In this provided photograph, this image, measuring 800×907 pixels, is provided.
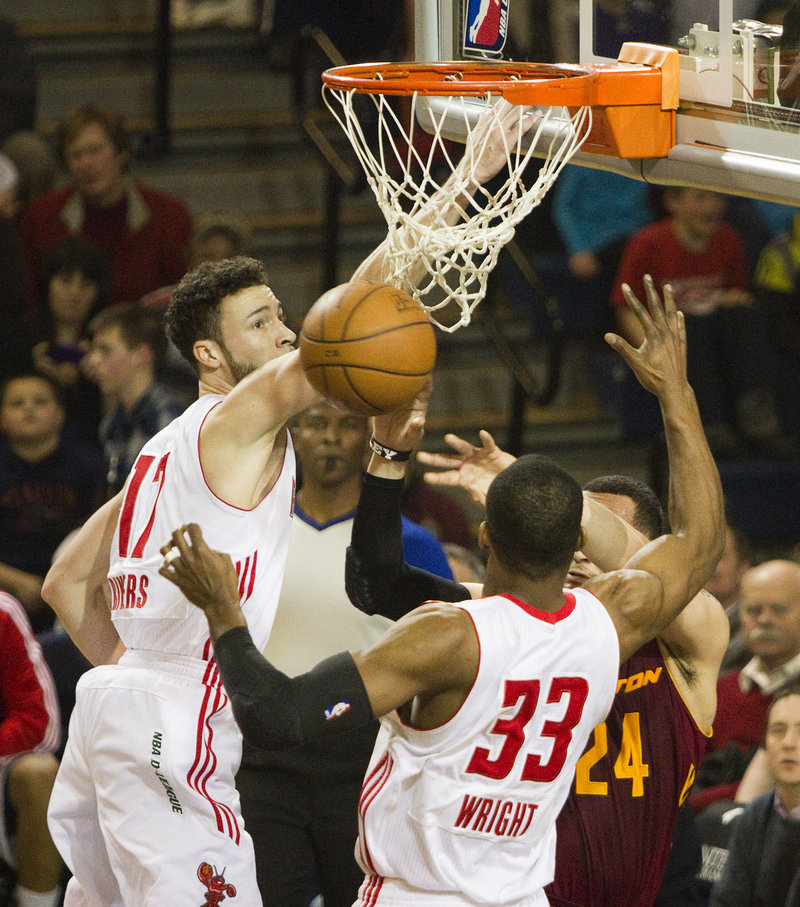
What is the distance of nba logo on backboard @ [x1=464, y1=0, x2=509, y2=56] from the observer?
14.5 ft

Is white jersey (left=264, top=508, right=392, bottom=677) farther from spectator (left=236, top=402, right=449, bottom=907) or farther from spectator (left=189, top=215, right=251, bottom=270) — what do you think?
spectator (left=189, top=215, right=251, bottom=270)

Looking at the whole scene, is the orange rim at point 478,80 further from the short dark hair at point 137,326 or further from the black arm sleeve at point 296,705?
the short dark hair at point 137,326

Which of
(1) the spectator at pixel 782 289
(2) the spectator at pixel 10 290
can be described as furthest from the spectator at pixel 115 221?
(1) the spectator at pixel 782 289

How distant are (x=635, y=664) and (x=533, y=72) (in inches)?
69.3

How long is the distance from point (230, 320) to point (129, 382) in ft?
10.2

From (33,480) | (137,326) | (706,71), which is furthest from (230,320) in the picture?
(33,480)

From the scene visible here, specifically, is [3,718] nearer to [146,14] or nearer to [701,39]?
[701,39]

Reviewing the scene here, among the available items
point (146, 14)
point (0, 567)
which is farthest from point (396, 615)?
point (146, 14)

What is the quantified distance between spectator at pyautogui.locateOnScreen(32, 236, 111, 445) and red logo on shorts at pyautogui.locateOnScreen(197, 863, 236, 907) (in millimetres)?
4391

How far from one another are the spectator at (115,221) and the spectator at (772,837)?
190 inches

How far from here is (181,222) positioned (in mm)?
8398

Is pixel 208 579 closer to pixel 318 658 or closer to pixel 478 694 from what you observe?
pixel 478 694

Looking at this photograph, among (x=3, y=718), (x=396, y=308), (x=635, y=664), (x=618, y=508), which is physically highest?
(x=396, y=308)

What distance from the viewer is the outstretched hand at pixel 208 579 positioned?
3020 millimetres
